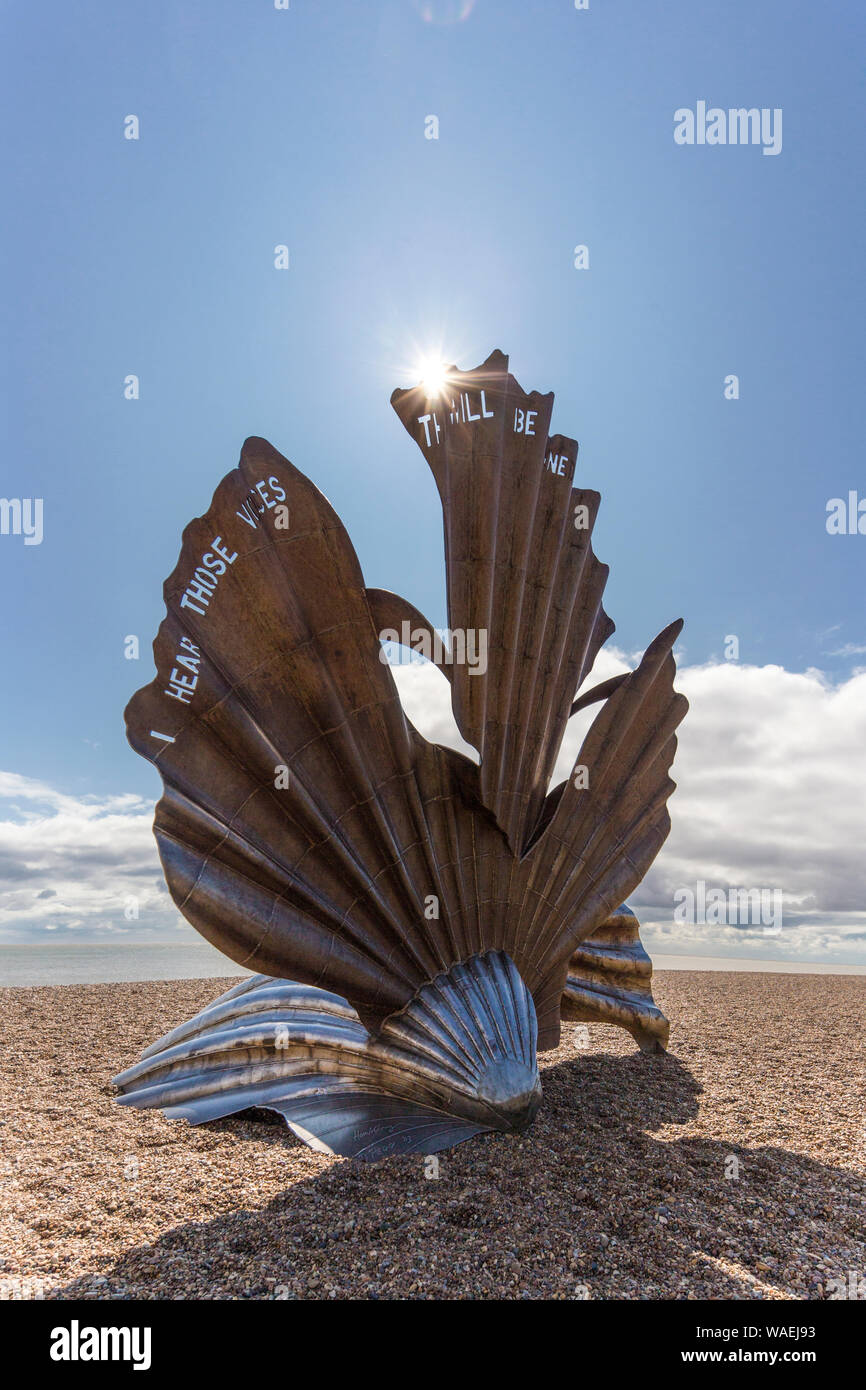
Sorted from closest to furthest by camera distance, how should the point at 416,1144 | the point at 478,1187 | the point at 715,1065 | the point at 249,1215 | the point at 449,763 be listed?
the point at 249,1215 → the point at 478,1187 → the point at 416,1144 → the point at 449,763 → the point at 715,1065

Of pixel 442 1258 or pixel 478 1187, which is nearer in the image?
pixel 442 1258


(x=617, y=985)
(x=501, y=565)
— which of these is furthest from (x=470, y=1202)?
(x=617, y=985)

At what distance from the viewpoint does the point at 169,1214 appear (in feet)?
12.6

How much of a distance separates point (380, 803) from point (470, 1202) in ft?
8.01

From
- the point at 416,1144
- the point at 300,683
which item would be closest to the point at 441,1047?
the point at 416,1144

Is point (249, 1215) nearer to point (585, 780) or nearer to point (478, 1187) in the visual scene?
point (478, 1187)

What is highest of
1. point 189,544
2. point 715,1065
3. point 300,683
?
point 189,544

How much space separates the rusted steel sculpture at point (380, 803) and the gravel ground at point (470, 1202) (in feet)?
1.39

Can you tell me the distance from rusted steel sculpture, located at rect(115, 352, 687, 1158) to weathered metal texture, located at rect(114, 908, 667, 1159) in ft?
0.07

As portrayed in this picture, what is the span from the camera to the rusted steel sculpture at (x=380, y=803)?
4.73 meters

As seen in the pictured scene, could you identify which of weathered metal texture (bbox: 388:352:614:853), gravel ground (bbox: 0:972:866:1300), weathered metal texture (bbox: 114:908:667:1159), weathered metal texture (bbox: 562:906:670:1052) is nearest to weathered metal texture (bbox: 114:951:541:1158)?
weathered metal texture (bbox: 114:908:667:1159)

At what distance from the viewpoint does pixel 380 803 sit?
16.9 feet

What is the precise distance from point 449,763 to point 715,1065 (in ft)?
18.3

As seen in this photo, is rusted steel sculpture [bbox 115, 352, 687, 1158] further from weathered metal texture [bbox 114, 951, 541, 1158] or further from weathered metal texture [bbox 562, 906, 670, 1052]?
weathered metal texture [bbox 562, 906, 670, 1052]
